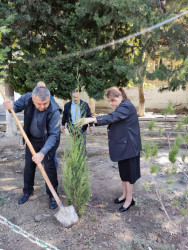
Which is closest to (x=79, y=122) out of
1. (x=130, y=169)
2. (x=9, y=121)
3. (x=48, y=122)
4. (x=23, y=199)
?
(x=48, y=122)

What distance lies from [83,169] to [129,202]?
3.05ft

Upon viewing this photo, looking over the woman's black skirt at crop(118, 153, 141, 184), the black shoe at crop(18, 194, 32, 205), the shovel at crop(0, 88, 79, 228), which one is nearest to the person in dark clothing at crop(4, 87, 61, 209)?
the shovel at crop(0, 88, 79, 228)

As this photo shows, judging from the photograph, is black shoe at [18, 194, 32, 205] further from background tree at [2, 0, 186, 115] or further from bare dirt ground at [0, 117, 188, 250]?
background tree at [2, 0, 186, 115]

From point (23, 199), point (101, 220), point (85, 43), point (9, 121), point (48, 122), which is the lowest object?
point (101, 220)

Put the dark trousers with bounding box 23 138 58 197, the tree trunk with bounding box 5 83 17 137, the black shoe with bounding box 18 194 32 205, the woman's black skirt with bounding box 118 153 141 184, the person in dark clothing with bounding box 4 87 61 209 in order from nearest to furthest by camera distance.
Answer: the person in dark clothing with bounding box 4 87 61 209 → the woman's black skirt with bounding box 118 153 141 184 → the dark trousers with bounding box 23 138 58 197 → the black shoe with bounding box 18 194 32 205 → the tree trunk with bounding box 5 83 17 137

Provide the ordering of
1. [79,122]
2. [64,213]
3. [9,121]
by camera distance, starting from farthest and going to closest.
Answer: [9,121] → [64,213] → [79,122]

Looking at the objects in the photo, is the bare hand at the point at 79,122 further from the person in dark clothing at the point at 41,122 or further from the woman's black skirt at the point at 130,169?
the woman's black skirt at the point at 130,169

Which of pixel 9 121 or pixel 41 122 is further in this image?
pixel 9 121

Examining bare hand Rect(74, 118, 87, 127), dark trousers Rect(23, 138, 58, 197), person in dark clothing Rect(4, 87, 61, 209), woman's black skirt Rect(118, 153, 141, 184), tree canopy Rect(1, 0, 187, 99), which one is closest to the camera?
bare hand Rect(74, 118, 87, 127)

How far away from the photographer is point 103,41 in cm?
705

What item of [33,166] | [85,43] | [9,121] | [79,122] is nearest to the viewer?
[79,122]

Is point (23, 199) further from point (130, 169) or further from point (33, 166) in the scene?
point (130, 169)

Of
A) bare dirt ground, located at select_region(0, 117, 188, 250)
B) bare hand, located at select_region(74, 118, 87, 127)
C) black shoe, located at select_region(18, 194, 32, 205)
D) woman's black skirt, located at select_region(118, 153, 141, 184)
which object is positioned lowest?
bare dirt ground, located at select_region(0, 117, 188, 250)

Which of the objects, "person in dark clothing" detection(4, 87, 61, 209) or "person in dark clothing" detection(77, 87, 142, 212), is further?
"person in dark clothing" detection(77, 87, 142, 212)
